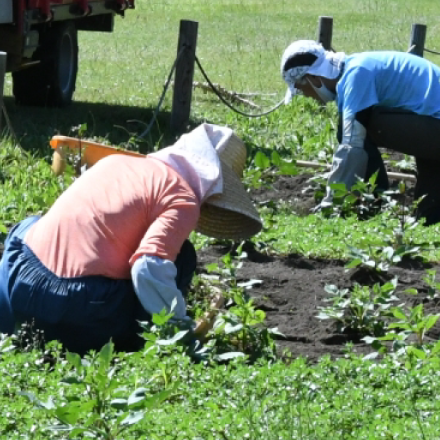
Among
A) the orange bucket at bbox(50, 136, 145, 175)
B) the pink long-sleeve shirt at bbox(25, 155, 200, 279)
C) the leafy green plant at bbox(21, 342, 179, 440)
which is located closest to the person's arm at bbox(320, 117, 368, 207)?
the orange bucket at bbox(50, 136, 145, 175)

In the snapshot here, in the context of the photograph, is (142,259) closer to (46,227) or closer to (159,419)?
(46,227)

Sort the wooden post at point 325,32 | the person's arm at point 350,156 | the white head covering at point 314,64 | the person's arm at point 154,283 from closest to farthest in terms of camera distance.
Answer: the person's arm at point 154,283 < the white head covering at point 314,64 < the person's arm at point 350,156 < the wooden post at point 325,32

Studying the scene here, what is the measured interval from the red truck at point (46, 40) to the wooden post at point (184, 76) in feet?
4.50

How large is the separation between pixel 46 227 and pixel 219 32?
17.8 metres

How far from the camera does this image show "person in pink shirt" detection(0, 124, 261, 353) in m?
4.07

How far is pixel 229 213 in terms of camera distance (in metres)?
4.53

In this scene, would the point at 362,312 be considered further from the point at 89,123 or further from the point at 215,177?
the point at 89,123

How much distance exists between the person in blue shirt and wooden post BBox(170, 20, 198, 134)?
2326mm

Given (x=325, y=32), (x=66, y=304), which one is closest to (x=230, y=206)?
(x=66, y=304)

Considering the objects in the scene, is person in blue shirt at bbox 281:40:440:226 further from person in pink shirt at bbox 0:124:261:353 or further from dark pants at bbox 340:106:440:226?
person in pink shirt at bbox 0:124:261:353

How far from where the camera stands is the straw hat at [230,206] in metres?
4.35

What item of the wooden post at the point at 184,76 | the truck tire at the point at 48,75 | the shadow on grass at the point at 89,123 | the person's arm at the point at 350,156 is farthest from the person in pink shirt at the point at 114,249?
the truck tire at the point at 48,75

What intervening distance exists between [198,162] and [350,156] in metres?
2.82

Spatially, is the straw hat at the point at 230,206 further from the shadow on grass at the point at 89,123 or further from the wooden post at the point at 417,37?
the wooden post at the point at 417,37
